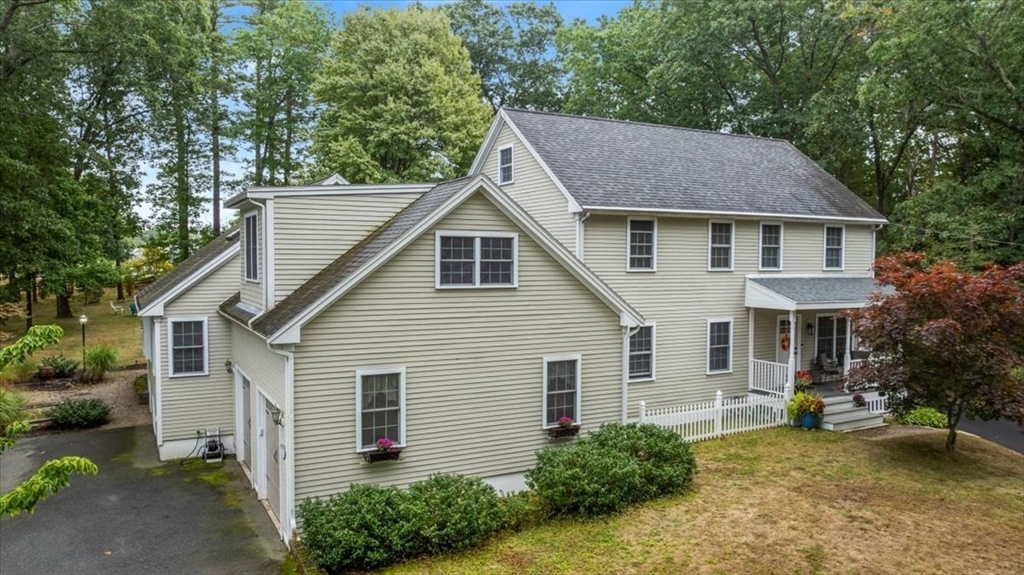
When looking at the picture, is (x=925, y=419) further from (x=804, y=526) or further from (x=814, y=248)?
(x=804, y=526)

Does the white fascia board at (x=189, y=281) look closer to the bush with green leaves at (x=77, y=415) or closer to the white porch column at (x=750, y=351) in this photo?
the bush with green leaves at (x=77, y=415)

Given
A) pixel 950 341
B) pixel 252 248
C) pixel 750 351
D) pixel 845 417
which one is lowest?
pixel 845 417

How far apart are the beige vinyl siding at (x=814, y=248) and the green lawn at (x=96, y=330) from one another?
26.0m

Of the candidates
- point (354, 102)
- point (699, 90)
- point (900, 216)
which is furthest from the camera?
point (699, 90)

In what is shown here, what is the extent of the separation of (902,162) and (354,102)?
3160 centimetres

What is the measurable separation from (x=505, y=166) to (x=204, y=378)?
1062 centimetres

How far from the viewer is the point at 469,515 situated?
30.9 ft

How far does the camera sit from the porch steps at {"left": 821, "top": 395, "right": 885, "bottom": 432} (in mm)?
17078

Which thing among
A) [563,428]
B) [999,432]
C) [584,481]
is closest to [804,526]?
[584,481]

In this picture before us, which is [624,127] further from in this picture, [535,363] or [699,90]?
[699,90]

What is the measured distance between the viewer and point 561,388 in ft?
40.3

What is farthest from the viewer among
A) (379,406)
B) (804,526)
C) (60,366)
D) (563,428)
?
(60,366)

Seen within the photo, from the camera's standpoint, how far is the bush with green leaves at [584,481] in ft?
33.8

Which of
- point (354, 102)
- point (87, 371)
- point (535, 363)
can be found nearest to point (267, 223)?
point (535, 363)
